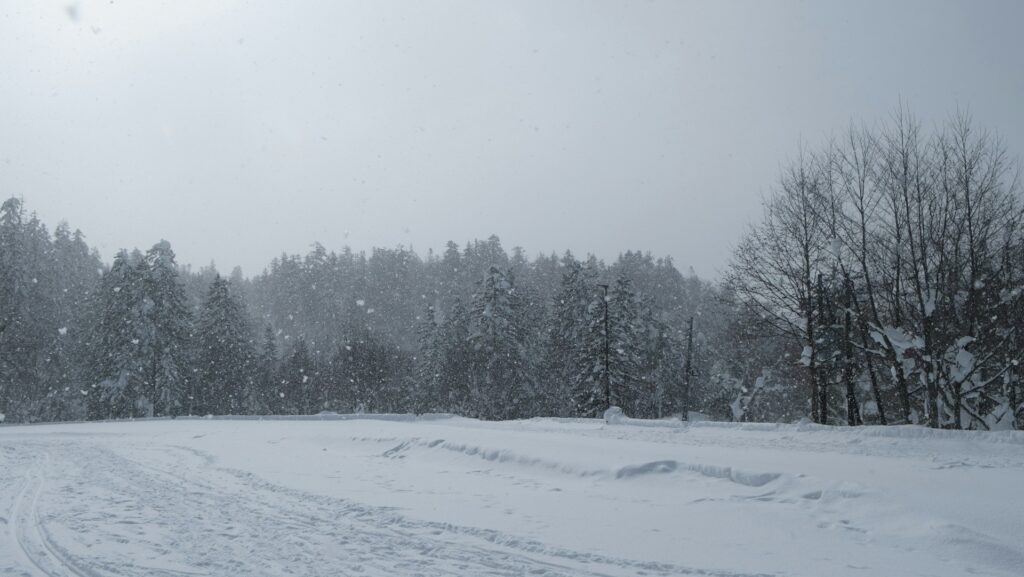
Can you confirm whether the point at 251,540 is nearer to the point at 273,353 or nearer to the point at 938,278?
the point at 938,278

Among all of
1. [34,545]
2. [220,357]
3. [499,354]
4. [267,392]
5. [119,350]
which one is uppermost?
[499,354]

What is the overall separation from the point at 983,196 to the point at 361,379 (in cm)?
4951

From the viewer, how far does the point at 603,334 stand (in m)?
41.7

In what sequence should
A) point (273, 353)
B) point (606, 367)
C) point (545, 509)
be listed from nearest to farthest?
point (545, 509) < point (606, 367) < point (273, 353)

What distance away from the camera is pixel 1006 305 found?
19.8m

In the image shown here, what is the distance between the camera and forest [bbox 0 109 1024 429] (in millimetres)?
20109

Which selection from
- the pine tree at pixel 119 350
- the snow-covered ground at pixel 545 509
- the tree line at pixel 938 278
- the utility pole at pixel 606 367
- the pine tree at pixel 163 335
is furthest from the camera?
the pine tree at pixel 163 335

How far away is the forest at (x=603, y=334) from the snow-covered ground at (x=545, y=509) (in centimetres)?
942

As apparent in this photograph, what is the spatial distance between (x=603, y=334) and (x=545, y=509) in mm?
33714

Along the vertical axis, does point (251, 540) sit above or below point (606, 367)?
below

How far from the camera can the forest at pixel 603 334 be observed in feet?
66.0

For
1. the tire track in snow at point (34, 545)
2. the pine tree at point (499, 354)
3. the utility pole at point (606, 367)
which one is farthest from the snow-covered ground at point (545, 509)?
the pine tree at point (499, 354)

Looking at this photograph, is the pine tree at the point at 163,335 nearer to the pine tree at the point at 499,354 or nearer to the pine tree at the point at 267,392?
the pine tree at the point at 267,392

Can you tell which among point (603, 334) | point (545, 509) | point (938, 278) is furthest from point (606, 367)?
point (545, 509)
